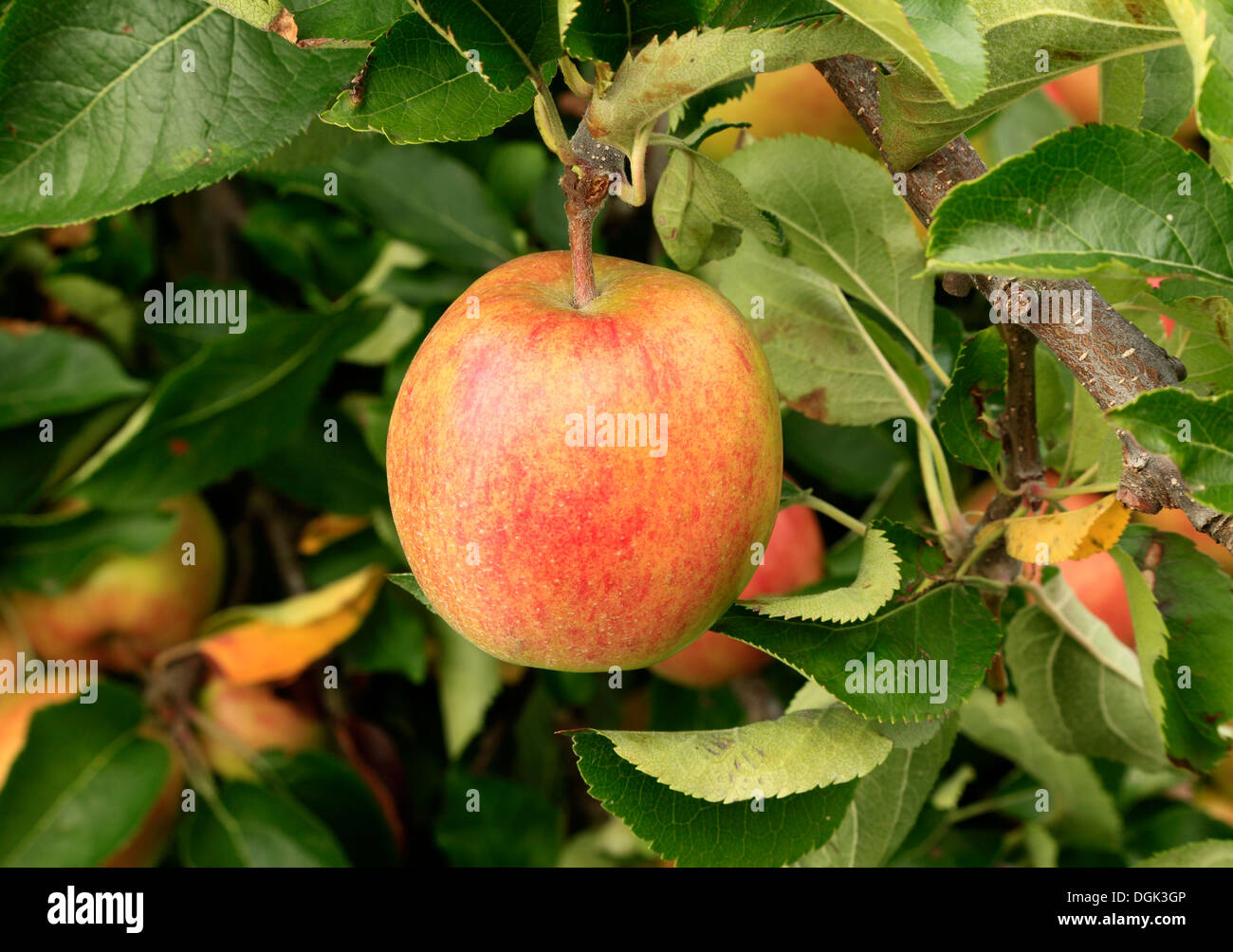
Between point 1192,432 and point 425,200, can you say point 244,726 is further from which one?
point 1192,432

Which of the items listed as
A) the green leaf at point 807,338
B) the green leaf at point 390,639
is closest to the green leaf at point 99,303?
the green leaf at point 390,639

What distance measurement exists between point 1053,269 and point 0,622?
95 cm

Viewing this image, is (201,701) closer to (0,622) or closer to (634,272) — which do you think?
(0,622)

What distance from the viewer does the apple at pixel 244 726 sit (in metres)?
0.98

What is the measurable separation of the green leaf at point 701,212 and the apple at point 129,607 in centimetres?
65

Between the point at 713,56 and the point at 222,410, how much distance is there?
64 centimetres

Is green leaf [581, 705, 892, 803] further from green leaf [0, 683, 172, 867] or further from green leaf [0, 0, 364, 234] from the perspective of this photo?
green leaf [0, 683, 172, 867]

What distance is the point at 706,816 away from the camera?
18.9 inches

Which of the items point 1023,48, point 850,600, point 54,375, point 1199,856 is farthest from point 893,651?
point 54,375

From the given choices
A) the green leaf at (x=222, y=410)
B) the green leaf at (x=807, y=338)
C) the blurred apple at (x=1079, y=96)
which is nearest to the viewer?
the green leaf at (x=807, y=338)

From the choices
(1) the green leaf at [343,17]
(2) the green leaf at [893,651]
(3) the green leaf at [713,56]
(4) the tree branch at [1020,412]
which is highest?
(1) the green leaf at [343,17]

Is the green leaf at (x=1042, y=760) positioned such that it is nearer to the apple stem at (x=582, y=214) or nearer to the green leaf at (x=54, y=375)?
the apple stem at (x=582, y=214)

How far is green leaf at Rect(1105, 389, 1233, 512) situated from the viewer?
0.36 metres

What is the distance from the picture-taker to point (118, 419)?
1001mm
